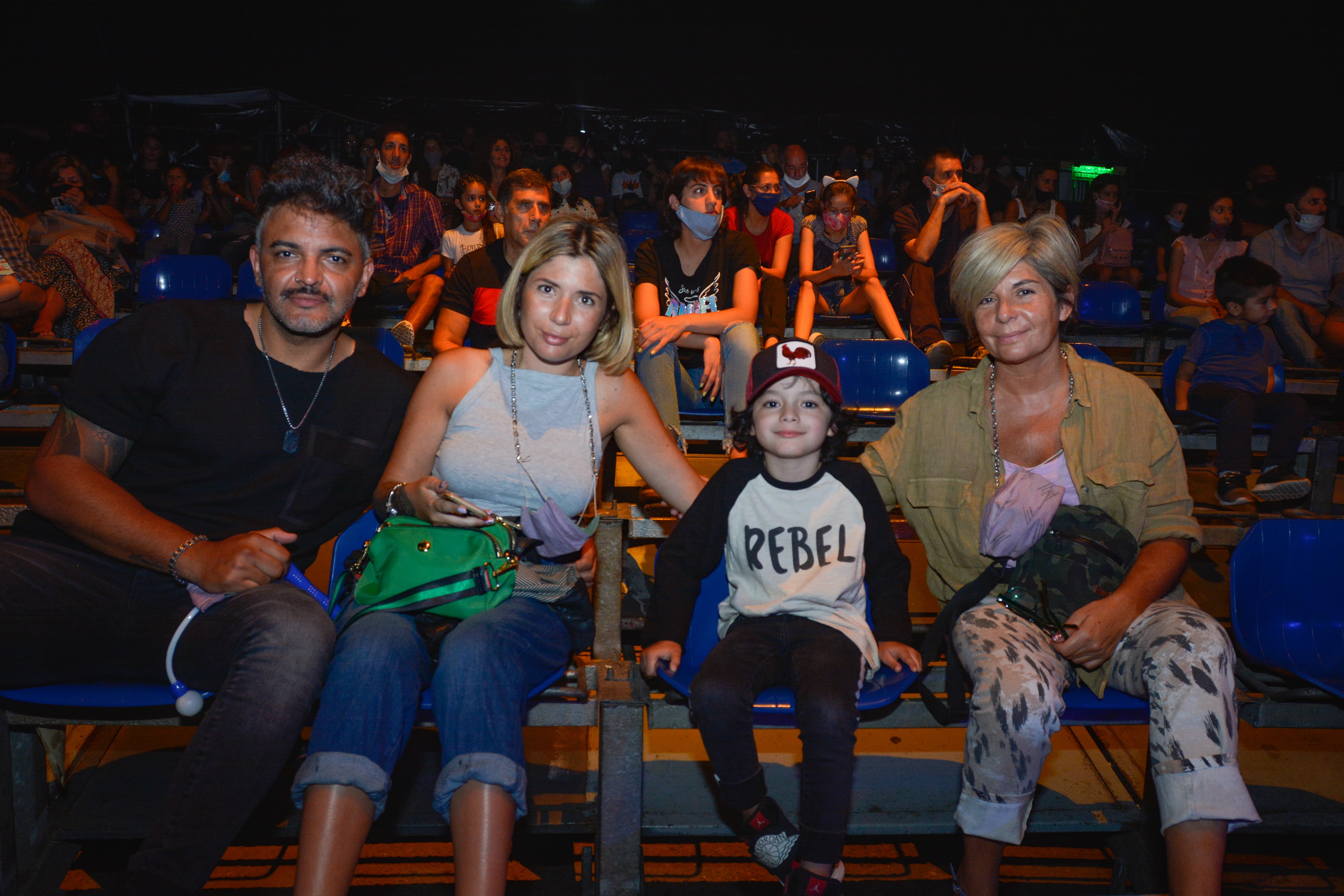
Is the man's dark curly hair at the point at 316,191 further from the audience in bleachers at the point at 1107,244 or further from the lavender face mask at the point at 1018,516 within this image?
the audience in bleachers at the point at 1107,244

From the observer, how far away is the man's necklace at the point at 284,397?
1.78m

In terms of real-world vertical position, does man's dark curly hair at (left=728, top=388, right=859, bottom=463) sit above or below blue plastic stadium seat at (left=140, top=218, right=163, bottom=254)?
below

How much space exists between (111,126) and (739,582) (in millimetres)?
9430

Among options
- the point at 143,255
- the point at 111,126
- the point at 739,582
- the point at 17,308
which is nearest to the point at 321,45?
the point at 111,126

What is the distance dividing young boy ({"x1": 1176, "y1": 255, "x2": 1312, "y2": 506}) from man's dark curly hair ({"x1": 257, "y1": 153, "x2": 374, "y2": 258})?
3398 mm

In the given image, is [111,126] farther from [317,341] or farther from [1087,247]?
[1087,247]

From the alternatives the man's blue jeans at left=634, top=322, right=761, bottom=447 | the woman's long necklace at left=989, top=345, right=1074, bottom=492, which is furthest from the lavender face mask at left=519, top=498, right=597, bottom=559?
the man's blue jeans at left=634, top=322, right=761, bottom=447

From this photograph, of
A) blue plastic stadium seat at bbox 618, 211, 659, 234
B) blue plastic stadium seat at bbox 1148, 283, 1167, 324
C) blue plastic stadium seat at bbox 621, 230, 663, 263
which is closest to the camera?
blue plastic stadium seat at bbox 1148, 283, 1167, 324

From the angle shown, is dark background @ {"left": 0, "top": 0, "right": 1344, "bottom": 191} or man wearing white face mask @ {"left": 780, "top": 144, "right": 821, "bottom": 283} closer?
man wearing white face mask @ {"left": 780, "top": 144, "right": 821, "bottom": 283}

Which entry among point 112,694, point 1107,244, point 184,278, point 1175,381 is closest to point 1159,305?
point 1107,244

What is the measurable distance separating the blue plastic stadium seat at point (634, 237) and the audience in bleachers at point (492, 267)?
9.42 feet

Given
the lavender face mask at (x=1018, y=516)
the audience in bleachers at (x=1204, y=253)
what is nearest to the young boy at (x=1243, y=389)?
the audience in bleachers at (x=1204, y=253)

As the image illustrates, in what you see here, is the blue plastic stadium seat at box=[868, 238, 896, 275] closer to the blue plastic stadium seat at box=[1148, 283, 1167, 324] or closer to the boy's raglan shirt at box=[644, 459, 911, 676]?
the blue plastic stadium seat at box=[1148, 283, 1167, 324]

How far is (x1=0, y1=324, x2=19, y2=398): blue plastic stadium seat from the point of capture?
3.02 meters
